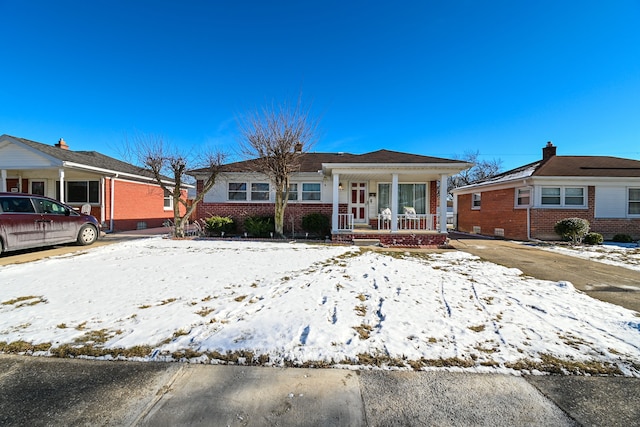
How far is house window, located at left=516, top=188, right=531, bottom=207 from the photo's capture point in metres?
13.6

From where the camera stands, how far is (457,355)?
2.79 m

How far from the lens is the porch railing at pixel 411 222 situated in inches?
481

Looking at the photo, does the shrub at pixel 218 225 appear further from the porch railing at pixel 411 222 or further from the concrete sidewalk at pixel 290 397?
the concrete sidewalk at pixel 290 397

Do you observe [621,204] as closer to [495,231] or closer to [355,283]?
[495,231]

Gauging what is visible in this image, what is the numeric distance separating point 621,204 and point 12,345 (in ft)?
67.6

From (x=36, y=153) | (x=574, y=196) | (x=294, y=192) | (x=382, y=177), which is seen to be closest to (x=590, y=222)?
(x=574, y=196)

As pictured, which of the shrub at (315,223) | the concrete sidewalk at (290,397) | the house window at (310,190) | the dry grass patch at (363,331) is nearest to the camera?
the concrete sidewalk at (290,397)

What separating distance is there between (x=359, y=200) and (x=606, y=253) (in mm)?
9423

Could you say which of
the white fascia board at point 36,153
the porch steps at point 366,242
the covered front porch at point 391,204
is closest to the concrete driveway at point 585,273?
the covered front porch at point 391,204

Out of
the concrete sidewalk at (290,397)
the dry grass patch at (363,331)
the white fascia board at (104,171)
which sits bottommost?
the concrete sidewalk at (290,397)

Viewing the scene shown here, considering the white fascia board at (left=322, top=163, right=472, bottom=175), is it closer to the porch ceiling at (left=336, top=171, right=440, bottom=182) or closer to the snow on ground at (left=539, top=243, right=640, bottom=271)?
the porch ceiling at (left=336, top=171, right=440, bottom=182)

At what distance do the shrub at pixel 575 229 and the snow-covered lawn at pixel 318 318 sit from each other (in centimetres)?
760

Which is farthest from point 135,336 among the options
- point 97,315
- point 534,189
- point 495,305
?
point 534,189

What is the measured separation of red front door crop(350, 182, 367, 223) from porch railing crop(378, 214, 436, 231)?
3.90 feet
